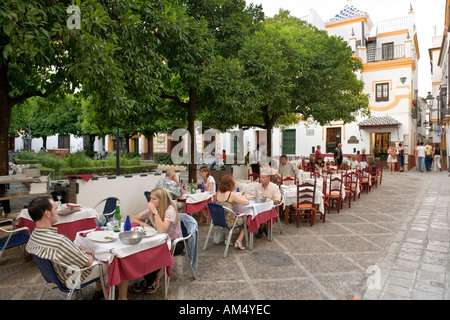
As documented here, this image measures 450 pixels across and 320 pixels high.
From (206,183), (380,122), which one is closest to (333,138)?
(380,122)

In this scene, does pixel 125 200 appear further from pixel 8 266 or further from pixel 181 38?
pixel 181 38

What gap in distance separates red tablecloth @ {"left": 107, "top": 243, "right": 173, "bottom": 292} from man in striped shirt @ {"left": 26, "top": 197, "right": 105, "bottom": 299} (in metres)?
0.19

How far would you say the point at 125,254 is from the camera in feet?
9.93

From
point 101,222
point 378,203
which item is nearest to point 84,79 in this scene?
point 101,222

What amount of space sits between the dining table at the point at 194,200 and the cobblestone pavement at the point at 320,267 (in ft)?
1.68

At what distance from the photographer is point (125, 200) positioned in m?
7.04

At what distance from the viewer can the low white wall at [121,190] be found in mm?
6212

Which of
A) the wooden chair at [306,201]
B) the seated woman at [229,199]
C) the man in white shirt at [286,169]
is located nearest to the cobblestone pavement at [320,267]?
the wooden chair at [306,201]

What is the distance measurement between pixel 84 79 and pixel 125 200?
3.41m

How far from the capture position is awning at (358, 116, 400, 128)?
20.2 meters

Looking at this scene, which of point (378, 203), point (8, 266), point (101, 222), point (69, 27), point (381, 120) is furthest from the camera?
point (381, 120)

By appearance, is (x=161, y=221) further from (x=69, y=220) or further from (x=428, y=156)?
(x=428, y=156)

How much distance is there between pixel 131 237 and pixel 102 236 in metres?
0.39

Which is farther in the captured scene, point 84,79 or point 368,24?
point 368,24
